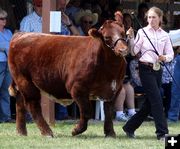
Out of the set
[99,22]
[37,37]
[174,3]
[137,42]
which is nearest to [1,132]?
[37,37]

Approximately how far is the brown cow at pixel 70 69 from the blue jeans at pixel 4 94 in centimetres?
200

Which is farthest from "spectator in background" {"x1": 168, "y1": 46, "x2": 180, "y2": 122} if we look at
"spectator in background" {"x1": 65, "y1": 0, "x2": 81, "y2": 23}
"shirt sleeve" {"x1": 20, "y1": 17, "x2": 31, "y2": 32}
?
"shirt sleeve" {"x1": 20, "y1": 17, "x2": 31, "y2": 32}

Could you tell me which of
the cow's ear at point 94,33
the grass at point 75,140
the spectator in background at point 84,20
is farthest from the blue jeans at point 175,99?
the cow's ear at point 94,33

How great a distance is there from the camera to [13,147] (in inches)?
297

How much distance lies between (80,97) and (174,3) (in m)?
7.02

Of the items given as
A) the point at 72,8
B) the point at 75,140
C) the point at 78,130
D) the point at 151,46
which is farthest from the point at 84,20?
the point at 75,140

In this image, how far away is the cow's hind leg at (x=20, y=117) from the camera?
902cm

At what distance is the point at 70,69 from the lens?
27.7 feet

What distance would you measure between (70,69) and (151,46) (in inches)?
45.7

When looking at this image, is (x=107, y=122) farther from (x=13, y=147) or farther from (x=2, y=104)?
(x=2, y=104)

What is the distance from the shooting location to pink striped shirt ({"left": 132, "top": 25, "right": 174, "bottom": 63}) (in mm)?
8305

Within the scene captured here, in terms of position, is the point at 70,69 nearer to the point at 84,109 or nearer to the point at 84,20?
the point at 84,109

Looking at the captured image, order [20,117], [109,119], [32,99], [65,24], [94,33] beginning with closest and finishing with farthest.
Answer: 1. [94,33]
2. [109,119]
3. [32,99]
4. [20,117]
5. [65,24]

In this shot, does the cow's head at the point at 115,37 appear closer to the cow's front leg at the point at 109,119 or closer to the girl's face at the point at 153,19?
the girl's face at the point at 153,19
